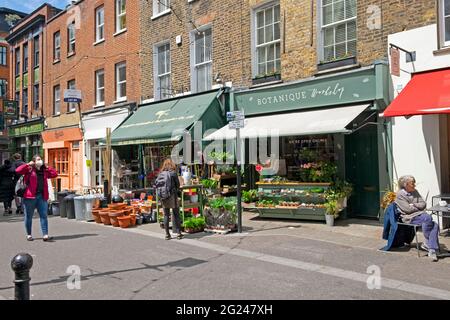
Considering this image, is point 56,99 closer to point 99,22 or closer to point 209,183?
point 99,22

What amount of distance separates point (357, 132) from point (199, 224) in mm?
4511

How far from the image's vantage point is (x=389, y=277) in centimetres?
599

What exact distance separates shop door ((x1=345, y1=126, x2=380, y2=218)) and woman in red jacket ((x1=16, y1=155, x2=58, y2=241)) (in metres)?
7.19

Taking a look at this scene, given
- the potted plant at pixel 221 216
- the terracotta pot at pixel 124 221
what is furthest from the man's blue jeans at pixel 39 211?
the potted plant at pixel 221 216

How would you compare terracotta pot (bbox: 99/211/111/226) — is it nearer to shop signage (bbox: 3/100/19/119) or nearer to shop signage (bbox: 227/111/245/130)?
shop signage (bbox: 227/111/245/130)

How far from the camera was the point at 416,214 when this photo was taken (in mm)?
7277

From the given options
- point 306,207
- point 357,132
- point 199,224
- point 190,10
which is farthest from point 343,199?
point 190,10

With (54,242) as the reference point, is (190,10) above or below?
above

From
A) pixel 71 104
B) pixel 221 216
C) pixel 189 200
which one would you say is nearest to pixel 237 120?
pixel 221 216

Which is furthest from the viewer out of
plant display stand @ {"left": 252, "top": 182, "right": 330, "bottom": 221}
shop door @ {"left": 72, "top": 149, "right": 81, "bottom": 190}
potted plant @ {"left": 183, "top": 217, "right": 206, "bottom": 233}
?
shop door @ {"left": 72, "top": 149, "right": 81, "bottom": 190}

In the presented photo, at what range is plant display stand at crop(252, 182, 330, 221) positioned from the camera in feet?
33.3

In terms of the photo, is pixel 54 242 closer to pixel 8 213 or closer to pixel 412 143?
pixel 8 213

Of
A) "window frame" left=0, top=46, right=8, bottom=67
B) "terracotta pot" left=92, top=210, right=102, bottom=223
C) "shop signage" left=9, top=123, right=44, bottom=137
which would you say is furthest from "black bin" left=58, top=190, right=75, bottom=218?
"window frame" left=0, top=46, right=8, bottom=67

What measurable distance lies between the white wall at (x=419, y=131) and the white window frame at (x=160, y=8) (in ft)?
29.4
